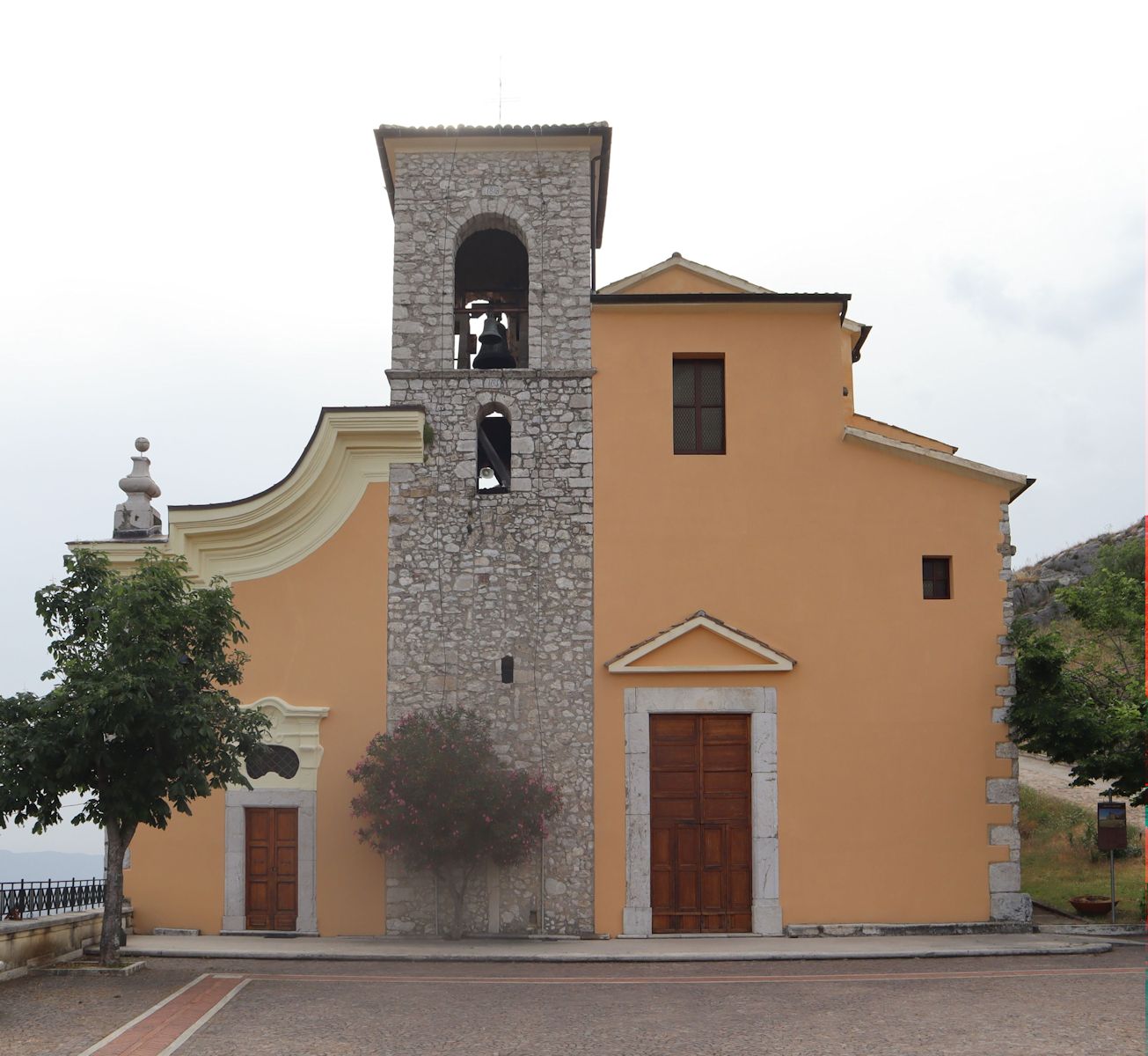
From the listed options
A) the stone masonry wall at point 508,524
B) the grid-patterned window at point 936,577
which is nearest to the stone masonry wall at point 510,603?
the stone masonry wall at point 508,524

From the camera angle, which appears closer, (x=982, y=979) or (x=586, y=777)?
(x=982, y=979)

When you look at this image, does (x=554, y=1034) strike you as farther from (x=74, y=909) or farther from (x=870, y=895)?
(x=74, y=909)

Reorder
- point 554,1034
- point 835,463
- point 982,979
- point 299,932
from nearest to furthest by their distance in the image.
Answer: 1. point 554,1034
2. point 982,979
3. point 299,932
4. point 835,463

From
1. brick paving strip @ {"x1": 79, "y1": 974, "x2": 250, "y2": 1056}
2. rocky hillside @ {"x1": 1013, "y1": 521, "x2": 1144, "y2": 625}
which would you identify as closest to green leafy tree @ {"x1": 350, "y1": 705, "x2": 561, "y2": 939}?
brick paving strip @ {"x1": 79, "y1": 974, "x2": 250, "y2": 1056}

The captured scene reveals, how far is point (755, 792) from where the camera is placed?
1566 cm

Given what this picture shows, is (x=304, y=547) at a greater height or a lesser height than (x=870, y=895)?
greater

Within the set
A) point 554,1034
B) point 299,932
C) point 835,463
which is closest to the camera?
point 554,1034

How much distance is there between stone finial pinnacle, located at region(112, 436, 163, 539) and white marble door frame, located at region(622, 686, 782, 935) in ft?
23.6

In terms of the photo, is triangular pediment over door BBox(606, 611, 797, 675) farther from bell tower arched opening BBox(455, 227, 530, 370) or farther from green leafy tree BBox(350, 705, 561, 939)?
bell tower arched opening BBox(455, 227, 530, 370)

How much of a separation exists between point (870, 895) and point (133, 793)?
30.4 ft

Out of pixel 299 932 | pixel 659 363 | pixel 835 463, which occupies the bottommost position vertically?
pixel 299 932

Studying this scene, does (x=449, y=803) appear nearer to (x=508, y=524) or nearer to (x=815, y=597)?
(x=508, y=524)

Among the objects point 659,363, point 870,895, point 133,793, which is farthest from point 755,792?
point 133,793

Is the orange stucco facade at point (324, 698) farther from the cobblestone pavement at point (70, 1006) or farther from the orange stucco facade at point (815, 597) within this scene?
the orange stucco facade at point (815, 597)
